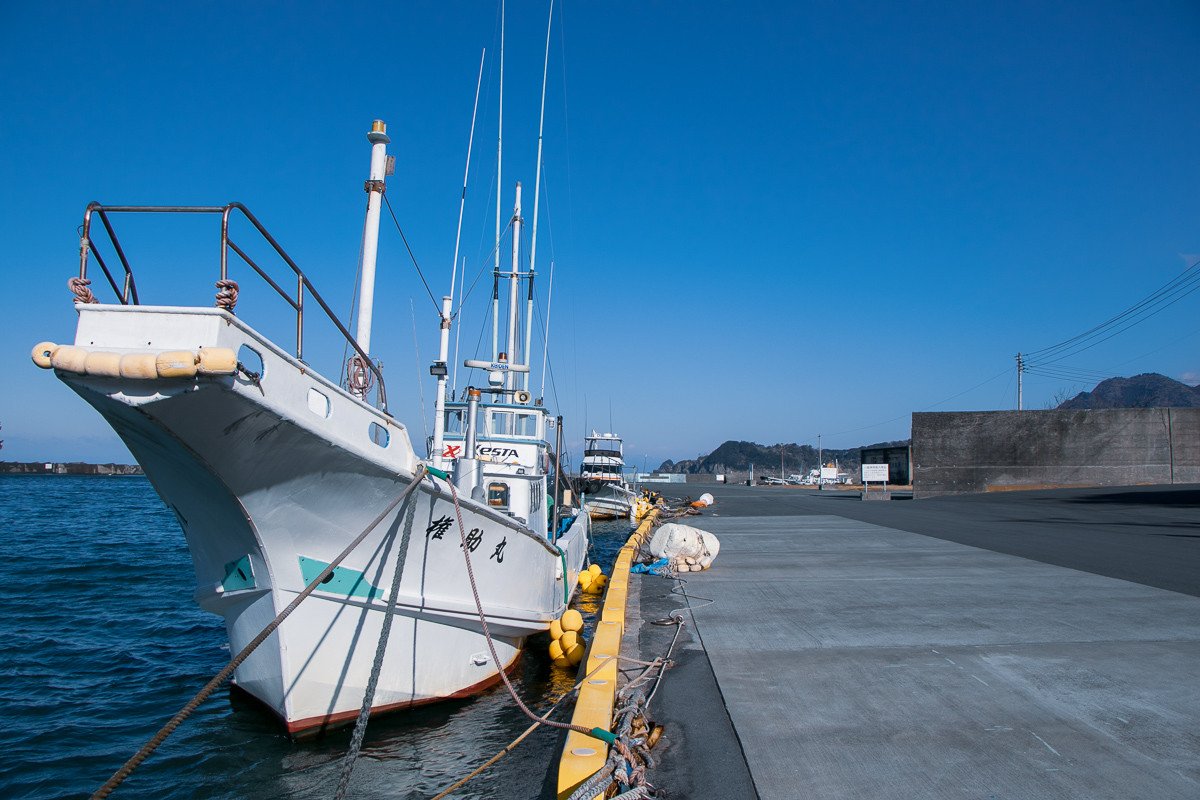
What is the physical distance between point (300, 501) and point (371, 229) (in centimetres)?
254

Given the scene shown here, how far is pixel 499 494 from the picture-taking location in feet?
27.8

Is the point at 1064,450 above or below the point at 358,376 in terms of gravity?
above

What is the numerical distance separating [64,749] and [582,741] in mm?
4856

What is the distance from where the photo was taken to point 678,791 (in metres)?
3.19

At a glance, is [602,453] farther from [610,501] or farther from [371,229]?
[371,229]

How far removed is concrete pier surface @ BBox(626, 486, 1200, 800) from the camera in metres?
3.20

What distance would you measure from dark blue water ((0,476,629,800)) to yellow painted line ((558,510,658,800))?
0.93m

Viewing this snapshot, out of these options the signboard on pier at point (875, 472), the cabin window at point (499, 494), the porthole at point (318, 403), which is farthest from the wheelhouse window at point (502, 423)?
the signboard on pier at point (875, 472)

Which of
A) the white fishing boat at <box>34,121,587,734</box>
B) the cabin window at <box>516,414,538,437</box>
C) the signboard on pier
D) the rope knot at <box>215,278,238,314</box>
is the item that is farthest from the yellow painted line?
the signboard on pier

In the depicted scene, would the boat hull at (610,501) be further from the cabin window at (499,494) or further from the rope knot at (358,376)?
the rope knot at (358,376)

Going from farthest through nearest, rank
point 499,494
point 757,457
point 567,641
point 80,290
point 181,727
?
point 757,457 < point 499,494 < point 567,641 < point 181,727 < point 80,290

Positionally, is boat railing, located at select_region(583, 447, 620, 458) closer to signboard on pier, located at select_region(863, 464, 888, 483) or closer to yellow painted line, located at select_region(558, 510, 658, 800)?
signboard on pier, located at select_region(863, 464, 888, 483)

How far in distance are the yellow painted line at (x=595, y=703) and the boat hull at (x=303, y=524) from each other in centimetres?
88

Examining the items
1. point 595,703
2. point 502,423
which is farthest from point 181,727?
point 502,423
